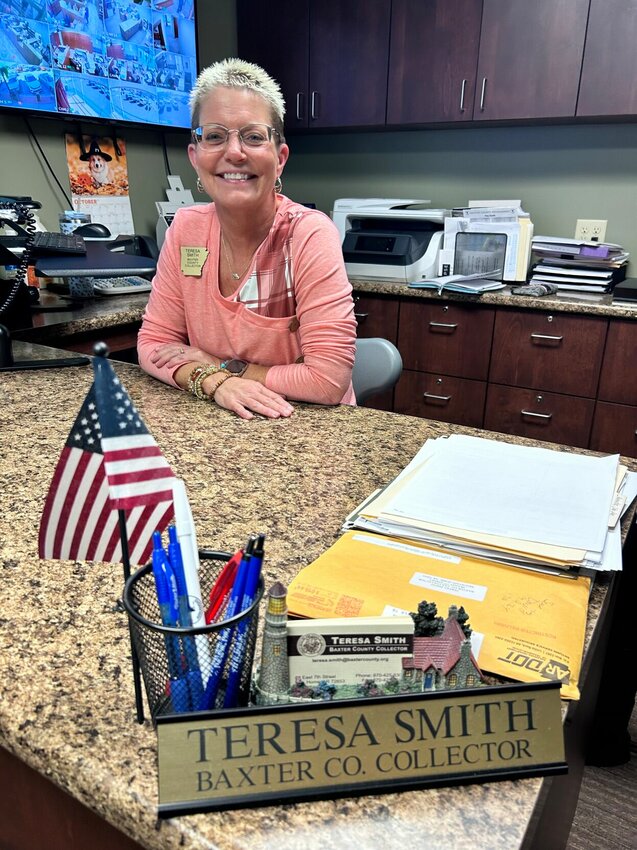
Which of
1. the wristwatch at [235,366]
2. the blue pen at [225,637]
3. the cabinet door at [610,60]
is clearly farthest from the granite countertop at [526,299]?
the blue pen at [225,637]

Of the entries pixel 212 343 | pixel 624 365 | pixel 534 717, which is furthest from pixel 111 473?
pixel 624 365

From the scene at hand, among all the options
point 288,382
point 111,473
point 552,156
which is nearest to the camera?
point 111,473

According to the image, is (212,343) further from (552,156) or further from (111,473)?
(552,156)

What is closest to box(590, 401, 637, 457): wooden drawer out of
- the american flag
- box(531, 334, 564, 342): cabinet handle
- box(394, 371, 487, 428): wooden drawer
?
box(531, 334, 564, 342): cabinet handle

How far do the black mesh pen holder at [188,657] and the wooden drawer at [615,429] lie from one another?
251 cm

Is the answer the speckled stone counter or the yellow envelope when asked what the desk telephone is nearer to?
the speckled stone counter

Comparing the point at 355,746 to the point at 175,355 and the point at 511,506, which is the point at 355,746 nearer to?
the point at 511,506

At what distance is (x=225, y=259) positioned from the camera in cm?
149

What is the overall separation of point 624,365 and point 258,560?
2508 millimetres

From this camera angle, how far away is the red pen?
19.0 inches

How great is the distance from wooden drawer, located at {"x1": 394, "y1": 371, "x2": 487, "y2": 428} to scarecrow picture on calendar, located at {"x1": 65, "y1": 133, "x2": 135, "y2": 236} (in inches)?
61.3

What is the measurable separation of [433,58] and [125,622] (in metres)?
2.98

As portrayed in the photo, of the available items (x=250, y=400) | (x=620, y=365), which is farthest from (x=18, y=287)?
(x=620, y=365)

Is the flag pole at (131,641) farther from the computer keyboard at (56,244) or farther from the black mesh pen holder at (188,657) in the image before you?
the computer keyboard at (56,244)
